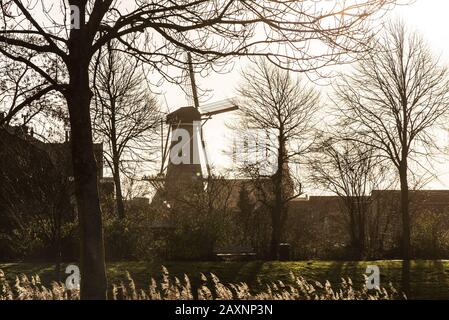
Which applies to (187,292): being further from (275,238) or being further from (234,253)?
(275,238)

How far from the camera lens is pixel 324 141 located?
30078 mm

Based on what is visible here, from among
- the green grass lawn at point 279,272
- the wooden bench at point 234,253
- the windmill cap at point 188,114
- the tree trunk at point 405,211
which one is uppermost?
the windmill cap at point 188,114

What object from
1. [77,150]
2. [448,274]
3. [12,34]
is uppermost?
[12,34]

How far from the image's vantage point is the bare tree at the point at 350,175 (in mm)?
30406

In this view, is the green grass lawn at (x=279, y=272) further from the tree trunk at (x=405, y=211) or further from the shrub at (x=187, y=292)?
the tree trunk at (x=405, y=211)

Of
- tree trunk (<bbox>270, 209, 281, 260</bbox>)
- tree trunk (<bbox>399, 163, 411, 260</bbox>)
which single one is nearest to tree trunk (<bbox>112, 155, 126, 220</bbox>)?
tree trunk (<bbox>270, 209, 281, 260</bbox>)

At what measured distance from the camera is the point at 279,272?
2094 cm

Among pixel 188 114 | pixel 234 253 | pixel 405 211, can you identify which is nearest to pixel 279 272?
pixel 234 253

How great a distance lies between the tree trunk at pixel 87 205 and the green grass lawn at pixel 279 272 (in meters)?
9.45

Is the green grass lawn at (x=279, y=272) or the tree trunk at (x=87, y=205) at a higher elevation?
the tree trunk at (x=87, y=205)

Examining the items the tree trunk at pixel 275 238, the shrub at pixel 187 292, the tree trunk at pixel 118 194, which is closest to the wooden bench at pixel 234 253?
the tree trunk at pixel 275 238
